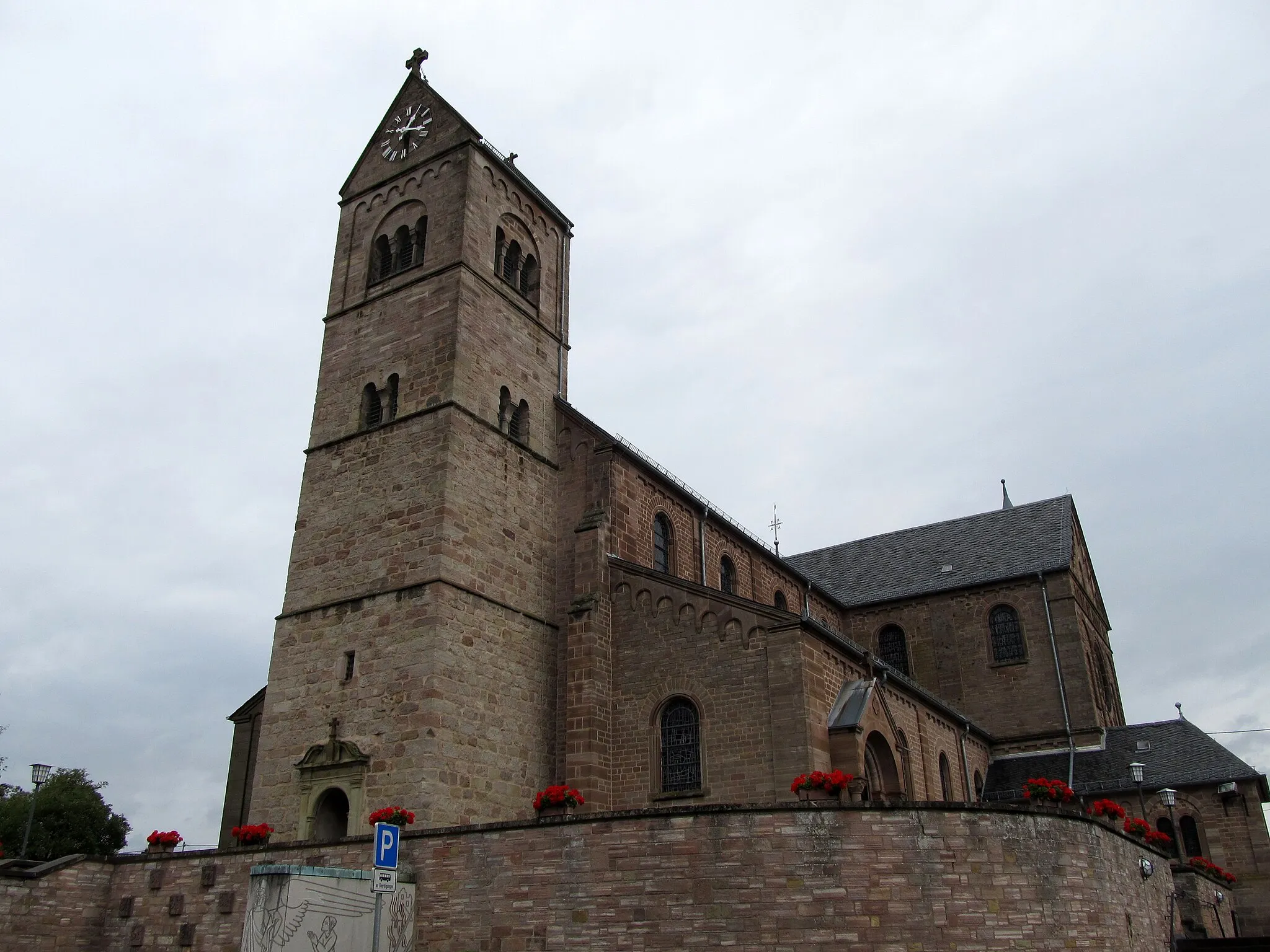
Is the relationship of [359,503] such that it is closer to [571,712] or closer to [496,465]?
[496,465]

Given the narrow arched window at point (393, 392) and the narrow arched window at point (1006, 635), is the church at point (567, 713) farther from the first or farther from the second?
the narrow arched window at point (1006, 635)

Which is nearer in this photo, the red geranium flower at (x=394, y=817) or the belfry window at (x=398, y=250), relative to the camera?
the red geranium flower at (x=394, y=817)

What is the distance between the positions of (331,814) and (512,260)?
1688 cm

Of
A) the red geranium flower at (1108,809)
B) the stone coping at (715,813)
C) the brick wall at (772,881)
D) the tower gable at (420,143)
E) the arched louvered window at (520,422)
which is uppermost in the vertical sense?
the tower gable at (420,143)

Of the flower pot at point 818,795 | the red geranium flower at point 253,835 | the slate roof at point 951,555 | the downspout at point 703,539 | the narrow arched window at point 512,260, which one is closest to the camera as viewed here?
the flower pot at point 818,795

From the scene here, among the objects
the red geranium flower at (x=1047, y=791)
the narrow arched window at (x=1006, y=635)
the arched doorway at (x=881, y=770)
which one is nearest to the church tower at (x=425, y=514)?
the arched doorway at (x=881, y=770)

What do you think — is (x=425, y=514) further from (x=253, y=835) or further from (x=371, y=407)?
(x=253, y=835)

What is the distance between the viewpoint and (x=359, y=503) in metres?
26.9

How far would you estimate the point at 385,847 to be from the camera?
43.8ft

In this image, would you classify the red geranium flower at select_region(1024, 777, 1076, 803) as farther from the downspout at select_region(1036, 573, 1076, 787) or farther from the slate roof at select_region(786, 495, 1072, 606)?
the slate roof at select_region(786, 495, 1072, 606)

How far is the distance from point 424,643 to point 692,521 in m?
11.1

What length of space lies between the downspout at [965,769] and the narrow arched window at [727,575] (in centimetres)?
875

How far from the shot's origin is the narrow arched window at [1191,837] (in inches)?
1309

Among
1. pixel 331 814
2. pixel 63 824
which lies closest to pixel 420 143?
pixel 331 814
